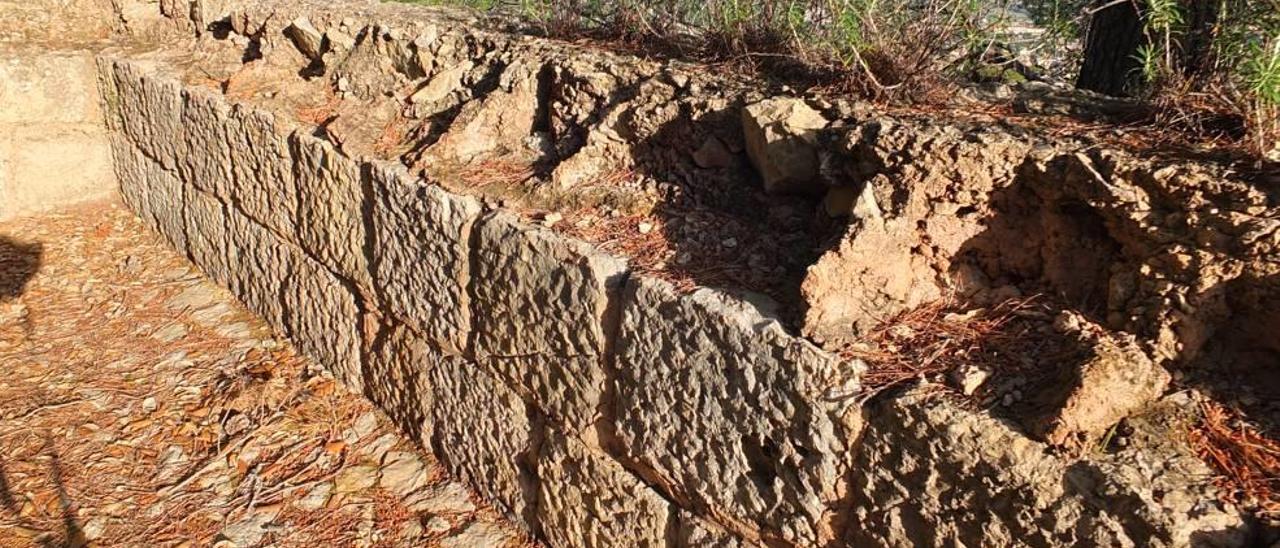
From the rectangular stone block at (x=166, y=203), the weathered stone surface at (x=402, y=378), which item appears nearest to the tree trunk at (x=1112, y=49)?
the weathered stone surface at (x=402, y=378)

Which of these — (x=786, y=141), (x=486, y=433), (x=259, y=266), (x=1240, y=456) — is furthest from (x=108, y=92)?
(x=1240, y=456)

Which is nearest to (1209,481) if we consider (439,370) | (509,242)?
(509,242)

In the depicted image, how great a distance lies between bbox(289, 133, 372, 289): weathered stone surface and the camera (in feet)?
12.4

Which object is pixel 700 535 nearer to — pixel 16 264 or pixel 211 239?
pixel 211 239

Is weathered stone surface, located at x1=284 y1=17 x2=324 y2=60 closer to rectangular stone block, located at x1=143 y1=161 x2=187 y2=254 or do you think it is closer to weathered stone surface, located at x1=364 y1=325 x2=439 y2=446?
rectangular stone block, located at x1=143 y1=161 x2=187 y2=254

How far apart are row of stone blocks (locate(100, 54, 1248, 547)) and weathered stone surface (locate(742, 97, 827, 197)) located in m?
0.57

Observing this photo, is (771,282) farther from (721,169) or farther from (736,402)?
(721,169)

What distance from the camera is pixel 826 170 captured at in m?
2.73

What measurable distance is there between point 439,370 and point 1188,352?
8.19ft

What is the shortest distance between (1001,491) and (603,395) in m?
1.27

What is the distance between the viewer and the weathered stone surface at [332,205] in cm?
378

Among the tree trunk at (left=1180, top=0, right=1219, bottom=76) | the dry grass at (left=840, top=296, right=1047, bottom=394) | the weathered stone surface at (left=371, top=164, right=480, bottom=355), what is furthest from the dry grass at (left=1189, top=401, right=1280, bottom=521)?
the weathered stone surface at (left=371, top=164, right=480, bottom=355)

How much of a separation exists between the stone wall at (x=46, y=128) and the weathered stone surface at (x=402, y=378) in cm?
320

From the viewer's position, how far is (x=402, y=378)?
3.87 m
